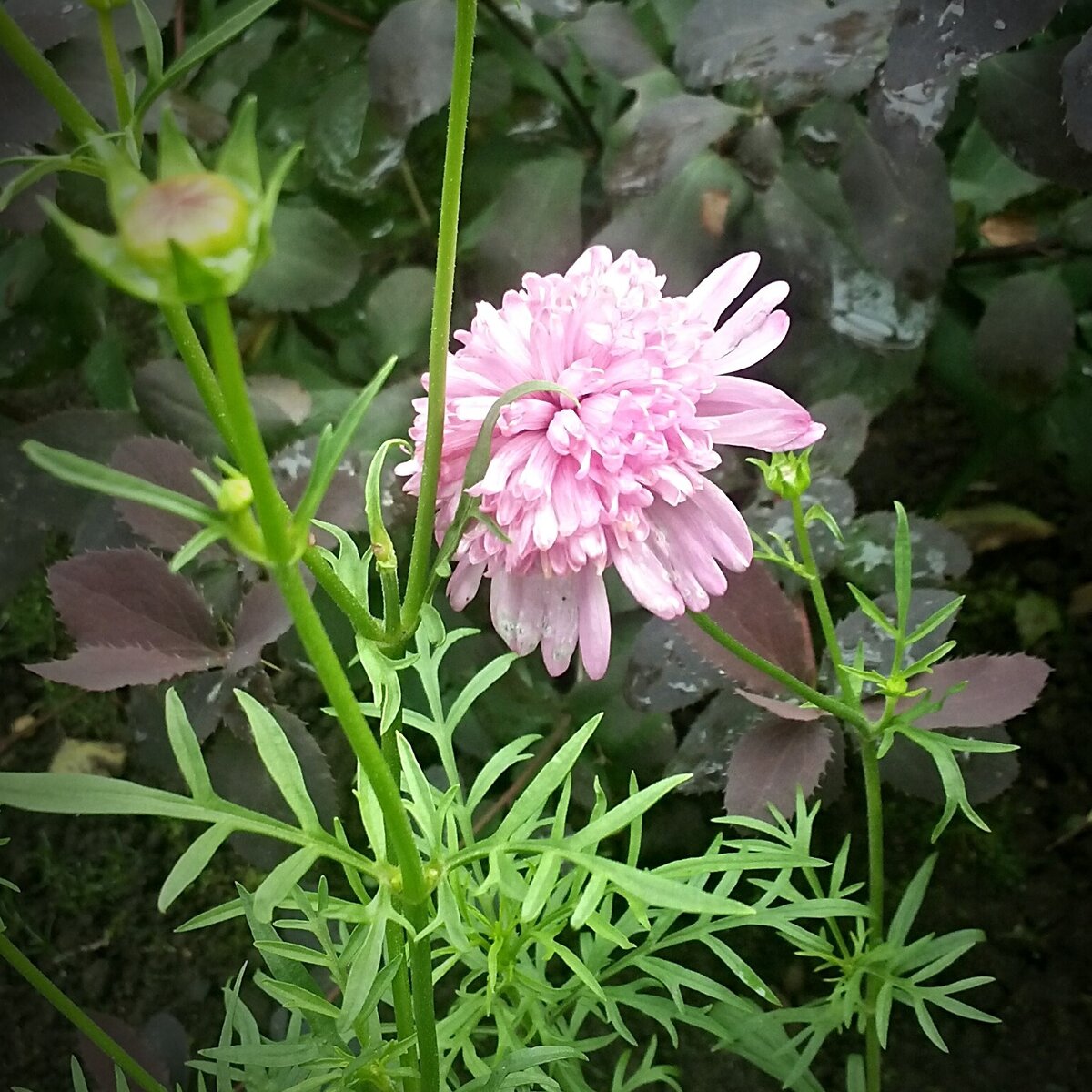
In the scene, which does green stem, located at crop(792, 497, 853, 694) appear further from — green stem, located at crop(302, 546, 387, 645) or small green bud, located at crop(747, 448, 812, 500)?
green stem, located at crop(302, 546, 387, 645)

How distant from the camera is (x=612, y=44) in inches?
20.2

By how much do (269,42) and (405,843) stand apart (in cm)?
55

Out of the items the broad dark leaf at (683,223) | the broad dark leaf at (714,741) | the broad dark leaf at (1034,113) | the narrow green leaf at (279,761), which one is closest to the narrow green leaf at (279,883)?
the narrow green leaf at (279,761)

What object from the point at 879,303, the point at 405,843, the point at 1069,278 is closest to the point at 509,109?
the point at 879,303

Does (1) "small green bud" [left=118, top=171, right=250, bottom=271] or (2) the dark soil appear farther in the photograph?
(2) the dark soil

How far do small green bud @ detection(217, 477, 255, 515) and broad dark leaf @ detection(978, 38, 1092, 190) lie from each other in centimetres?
46

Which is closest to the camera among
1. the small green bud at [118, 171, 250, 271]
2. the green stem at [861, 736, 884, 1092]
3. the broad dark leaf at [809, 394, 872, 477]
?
the small green bud at [118, 171, 250, 271]

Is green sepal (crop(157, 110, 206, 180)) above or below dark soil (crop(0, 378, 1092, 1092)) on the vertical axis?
above

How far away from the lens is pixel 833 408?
47 cm

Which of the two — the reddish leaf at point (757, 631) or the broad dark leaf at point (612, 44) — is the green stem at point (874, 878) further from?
the broad dark leaf at point (612, 44)

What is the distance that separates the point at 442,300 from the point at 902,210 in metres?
0.35

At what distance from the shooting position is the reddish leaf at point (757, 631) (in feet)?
1.34

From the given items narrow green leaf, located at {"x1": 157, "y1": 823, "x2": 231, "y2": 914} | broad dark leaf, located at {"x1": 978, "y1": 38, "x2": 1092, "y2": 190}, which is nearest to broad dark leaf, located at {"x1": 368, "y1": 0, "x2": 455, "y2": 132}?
broad dark leaf, located at {"x1": 978, "y1": 38, "x2": 1092, "y2": 190}

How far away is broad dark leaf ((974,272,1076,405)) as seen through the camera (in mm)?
551
